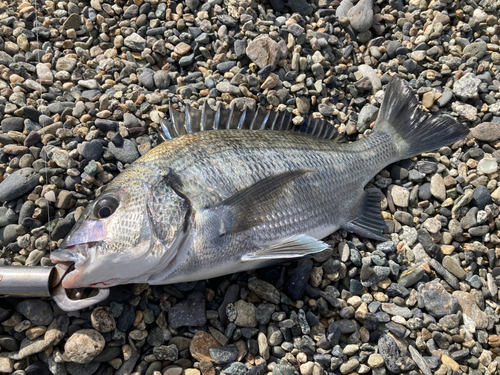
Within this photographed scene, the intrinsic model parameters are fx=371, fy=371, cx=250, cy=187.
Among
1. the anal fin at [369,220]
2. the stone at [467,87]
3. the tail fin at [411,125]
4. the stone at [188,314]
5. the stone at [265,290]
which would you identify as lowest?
the stone at [188,314]

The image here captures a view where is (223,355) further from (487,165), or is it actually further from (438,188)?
(487,165)

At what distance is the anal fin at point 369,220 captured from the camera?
309 cm

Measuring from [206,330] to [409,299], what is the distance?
5.12 feet

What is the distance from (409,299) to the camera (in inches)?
112

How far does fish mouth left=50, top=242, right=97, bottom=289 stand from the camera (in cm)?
205

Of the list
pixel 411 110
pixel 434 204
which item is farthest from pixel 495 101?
pixel 434 204

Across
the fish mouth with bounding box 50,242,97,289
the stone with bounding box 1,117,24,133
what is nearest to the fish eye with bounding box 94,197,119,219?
the fish mouth with bounding box 50,242,97,289

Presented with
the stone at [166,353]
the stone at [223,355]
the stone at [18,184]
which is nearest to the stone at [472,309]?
the stone at [223,355]

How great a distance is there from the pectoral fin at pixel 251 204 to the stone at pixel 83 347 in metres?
1.05

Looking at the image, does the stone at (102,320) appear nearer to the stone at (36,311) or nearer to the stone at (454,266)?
the stone at (36,311)

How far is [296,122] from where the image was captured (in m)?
3.41

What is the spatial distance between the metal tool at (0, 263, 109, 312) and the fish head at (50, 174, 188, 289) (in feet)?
0.67

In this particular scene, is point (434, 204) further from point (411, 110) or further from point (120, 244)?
point (120, 244)

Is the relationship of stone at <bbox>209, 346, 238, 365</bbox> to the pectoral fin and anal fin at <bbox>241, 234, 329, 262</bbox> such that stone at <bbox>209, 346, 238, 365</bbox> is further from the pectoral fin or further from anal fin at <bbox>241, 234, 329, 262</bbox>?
the pectoral fin
